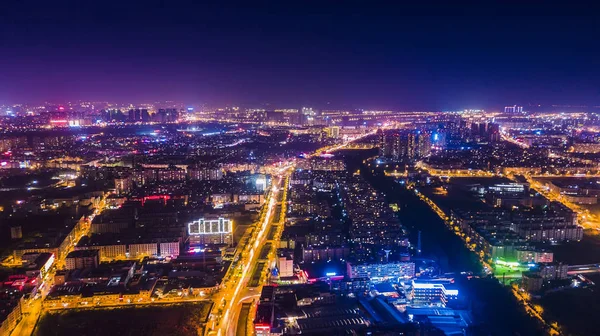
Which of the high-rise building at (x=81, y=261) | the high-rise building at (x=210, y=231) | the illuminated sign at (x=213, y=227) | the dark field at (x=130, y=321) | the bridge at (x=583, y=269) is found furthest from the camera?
the illuminated sign at (x=213, y=227)

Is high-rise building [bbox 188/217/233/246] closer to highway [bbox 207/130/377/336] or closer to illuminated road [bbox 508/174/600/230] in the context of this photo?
A: highway [bbox 207/130/377/336]

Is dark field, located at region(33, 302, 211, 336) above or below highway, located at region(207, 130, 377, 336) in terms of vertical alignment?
below

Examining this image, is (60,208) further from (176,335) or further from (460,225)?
(460,225)

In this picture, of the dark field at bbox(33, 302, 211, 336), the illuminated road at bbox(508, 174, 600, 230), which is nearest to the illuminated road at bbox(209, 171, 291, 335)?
the dark field at bbox(33, 302, 211, 336)

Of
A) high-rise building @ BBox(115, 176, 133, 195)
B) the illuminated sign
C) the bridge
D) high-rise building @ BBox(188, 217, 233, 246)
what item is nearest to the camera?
the bridge

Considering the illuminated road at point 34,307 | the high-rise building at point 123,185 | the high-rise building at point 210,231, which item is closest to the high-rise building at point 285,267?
the high-rise building at point 210,231

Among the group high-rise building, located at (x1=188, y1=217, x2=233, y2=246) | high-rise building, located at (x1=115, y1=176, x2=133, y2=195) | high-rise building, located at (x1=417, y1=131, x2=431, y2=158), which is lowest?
high-rise building, located at (x1=188, y1=217, x2=233, y2=246)

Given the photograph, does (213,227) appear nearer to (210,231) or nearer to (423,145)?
(210,231)

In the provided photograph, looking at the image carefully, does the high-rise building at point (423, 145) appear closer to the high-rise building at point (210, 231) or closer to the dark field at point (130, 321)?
the high-rise building at point (210, 231)

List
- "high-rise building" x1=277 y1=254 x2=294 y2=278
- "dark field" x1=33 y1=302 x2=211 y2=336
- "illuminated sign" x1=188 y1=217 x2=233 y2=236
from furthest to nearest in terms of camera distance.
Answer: "illuminated sign" x1=188 y1=217 x2=233 y2=236 → "high-rise building" x1=277 y1=254 x2=294 y2=278 → "dark field" x1=33 y1=302 x2=211 y2=336

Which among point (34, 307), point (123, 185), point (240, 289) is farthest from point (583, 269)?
point (123, 185)

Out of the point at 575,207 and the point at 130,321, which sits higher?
the point at 575,207

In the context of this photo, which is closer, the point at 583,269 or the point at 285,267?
the point at 285,267
